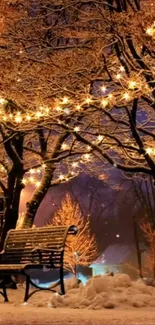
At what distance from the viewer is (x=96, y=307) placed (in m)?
6.21

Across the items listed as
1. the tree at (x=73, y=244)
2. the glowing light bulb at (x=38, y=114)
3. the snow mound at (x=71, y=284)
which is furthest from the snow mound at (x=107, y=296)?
the tree at (x=73, y=244)

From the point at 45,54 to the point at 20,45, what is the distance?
587 millimetres

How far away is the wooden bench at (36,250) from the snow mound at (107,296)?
92 cm

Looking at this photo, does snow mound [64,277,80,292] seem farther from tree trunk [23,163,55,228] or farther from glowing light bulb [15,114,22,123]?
glowing light bulb [15,114,22,123]

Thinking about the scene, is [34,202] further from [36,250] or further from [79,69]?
[79,69]

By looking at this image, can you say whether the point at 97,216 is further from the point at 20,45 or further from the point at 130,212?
the point at 20,45

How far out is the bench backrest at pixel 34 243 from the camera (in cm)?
805

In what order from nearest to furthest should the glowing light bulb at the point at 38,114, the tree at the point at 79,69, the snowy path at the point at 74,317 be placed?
the snowy path at the point at 74,317 < the tree at the point at 79,69 < the glowing light bulb at the point at 38,114

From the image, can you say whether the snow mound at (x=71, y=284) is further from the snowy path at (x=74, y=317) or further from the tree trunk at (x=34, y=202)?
the tree trunk at (x=34, y=202)

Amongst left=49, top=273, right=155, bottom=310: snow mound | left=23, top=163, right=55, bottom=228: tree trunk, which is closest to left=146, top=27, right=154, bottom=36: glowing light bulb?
left=49, top=273, right=155, bottom=310: snow mound

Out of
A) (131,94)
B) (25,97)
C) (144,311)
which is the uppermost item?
(25,97)

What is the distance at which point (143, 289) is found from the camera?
23.6ft

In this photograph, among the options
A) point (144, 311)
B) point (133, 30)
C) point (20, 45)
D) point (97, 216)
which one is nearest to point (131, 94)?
point (133, 30)

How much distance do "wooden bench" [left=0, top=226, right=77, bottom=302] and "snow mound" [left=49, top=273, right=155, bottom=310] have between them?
0.92 meters
